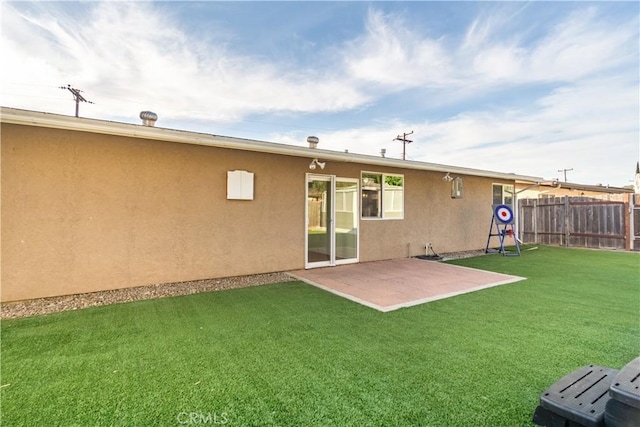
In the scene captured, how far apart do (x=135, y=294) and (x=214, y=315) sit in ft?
6.35

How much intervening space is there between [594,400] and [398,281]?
4274 mm

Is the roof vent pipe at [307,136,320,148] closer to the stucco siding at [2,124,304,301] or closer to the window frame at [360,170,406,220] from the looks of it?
the stucco siding at [2,124,304,301]

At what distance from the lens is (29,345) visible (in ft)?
10.6

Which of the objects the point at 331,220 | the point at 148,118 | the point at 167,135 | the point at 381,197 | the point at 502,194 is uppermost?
the point at 148,118

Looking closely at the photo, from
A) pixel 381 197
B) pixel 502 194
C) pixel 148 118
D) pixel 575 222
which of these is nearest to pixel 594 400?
pixel 148 118

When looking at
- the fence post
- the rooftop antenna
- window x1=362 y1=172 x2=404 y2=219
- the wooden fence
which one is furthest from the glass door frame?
the rooftop antenna

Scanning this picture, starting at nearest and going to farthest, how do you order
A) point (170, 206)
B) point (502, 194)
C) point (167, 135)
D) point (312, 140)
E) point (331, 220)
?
1. point (167, 135)
2. point (170, 206)
3. point (312, 140)
4. point (331, 220)
5. point (502, 194)

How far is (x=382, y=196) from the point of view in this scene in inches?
337

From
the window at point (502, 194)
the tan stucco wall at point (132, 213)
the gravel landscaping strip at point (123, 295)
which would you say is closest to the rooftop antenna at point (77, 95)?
the tan stucco wall at point (132, 213)

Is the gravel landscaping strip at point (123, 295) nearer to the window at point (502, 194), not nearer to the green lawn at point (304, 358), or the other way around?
the green lawn at point (304, 358)

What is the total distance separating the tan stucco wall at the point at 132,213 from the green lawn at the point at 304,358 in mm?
1051

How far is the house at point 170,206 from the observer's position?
15.5 feet

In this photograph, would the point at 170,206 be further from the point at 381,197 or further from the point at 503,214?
the point at 503,214

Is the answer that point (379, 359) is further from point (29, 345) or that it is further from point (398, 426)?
point (29, 345)
